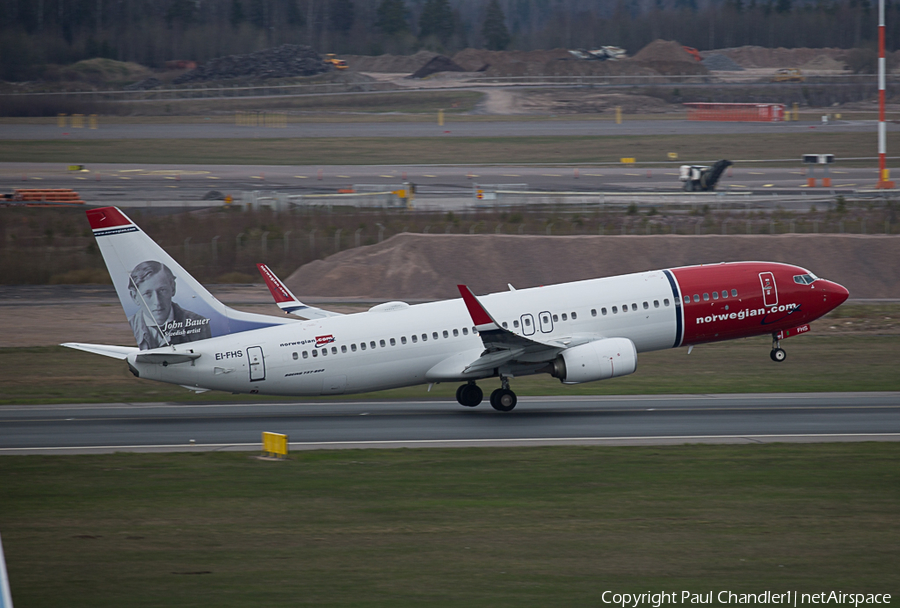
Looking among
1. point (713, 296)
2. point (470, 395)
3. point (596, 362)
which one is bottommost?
point (470, 395)

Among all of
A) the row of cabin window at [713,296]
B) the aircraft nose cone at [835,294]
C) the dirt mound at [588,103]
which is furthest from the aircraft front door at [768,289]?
the dirt mound at [588,103]

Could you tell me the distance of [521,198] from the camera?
85562 millimetres

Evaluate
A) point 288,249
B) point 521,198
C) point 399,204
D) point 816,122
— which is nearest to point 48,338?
point 288,249

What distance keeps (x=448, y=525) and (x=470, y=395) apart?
1494 centimetres

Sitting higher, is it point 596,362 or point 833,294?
point 833,294

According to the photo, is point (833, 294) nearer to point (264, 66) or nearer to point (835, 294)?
point (835, 294)

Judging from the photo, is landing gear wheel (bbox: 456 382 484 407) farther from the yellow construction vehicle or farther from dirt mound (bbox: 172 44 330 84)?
the yellow construction vehicle

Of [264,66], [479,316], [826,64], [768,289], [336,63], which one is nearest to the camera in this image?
[479,316]

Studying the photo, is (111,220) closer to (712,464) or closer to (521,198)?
(712,464)

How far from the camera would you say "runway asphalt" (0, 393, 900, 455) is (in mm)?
31641

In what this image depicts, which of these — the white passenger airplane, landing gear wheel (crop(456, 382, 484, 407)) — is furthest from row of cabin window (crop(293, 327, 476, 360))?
landing gear wheel (crop(456, 382, 484, 407))

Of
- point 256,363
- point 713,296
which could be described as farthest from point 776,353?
point 256,363

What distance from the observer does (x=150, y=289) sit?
110 feet

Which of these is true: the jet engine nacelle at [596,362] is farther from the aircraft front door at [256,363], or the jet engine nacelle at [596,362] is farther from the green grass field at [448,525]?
the aircraft front door at [256,363]
